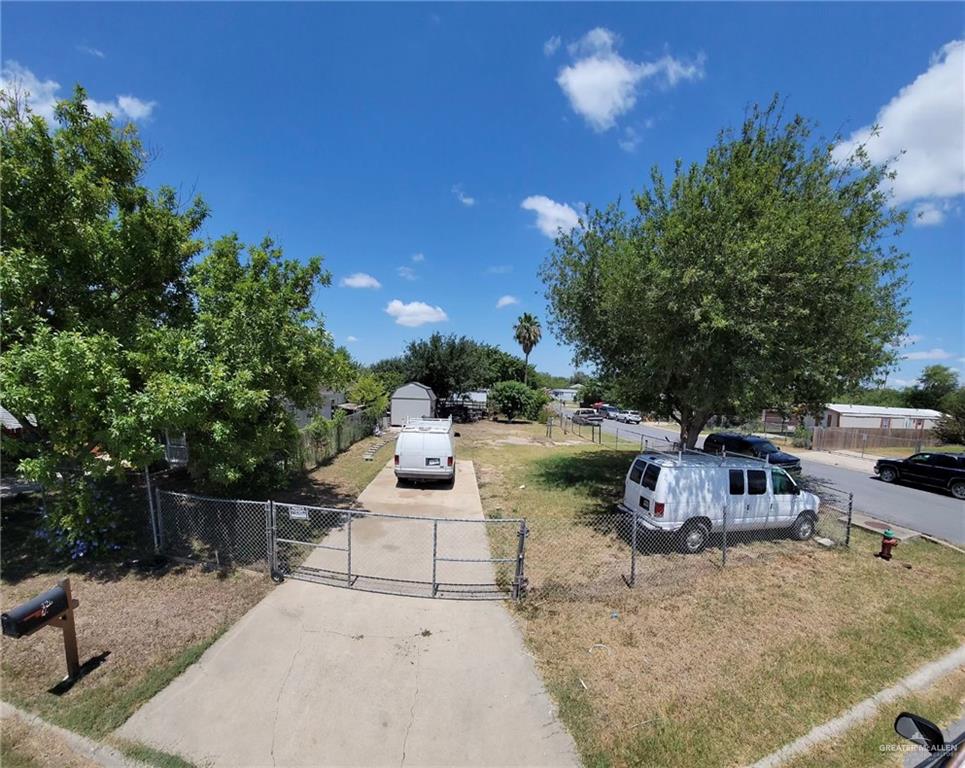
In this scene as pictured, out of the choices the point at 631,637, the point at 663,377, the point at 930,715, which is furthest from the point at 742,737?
the point at 663,377

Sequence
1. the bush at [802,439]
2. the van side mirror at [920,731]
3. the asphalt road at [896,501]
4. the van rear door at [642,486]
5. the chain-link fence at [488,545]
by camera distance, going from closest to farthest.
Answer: the van side mirror at [920,731] < the chain-link fence at [488,545] < the van rear door at [642,486] < the asphalt road at [896,501] < the bush at [802,439]

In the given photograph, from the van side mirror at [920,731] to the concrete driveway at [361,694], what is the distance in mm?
2594

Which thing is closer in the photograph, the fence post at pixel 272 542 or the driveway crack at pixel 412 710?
the driveway crack at pixel 412 710

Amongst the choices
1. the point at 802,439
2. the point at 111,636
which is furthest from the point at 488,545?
the point at 802,439

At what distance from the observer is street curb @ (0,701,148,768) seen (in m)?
3.88

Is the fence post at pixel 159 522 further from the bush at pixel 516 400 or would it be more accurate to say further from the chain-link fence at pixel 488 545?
the bush at pixel 516 400

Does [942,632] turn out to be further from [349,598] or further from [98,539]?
[98,539]

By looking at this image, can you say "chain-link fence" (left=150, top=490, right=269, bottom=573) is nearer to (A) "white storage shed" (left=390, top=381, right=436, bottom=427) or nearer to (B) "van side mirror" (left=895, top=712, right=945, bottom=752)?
(B) "van side mirror" (left=895, top=712, right=945, bottom=752)

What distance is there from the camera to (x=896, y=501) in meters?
14.9

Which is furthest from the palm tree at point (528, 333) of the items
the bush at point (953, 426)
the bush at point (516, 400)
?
the bush at point (953, 426)

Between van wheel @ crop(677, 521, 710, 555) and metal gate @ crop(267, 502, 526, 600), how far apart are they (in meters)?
3.44

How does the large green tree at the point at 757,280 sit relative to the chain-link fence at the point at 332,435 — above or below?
above

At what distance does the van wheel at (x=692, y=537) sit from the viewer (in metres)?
8.95

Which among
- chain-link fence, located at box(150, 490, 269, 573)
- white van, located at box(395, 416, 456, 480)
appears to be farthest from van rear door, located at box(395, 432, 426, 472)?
chain-link fence, located at box(150, 490, 269, 573)
